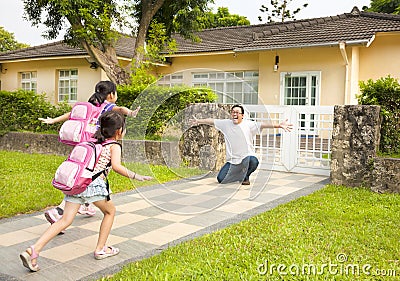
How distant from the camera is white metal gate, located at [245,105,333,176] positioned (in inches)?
359

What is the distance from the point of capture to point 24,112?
13.7 m

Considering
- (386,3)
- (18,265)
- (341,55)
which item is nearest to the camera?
(18,265)

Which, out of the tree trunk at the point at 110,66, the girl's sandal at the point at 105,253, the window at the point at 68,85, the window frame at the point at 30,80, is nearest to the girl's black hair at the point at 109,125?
the girl's sandal at the point at 105,253

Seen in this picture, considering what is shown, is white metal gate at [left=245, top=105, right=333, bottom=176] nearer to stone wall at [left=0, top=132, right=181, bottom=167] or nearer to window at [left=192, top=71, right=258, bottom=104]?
window at [left=192, top=71, right=258, bottom=104]

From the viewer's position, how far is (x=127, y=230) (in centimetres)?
497

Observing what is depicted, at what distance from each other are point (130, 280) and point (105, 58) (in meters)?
11.5

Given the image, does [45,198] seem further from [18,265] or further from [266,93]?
[266,93]

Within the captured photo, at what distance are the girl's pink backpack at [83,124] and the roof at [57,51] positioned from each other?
42.4 ft

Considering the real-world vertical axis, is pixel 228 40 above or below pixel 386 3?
below

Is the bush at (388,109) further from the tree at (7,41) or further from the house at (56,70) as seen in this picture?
the tree at (7,41)

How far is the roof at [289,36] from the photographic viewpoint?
44.1 ft

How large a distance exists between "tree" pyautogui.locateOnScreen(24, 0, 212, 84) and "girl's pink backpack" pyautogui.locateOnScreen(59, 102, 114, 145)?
846 centimetres

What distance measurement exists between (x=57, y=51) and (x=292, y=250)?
1791cm

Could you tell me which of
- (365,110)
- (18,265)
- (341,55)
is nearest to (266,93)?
(341,55)
